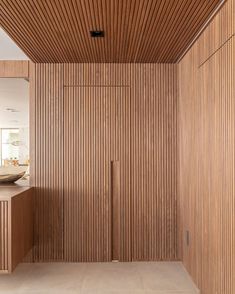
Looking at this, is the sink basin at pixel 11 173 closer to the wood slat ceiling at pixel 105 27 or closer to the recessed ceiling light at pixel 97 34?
the wood slat ceiling at pixel 105 27

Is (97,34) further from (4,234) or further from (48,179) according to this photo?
(4,234)

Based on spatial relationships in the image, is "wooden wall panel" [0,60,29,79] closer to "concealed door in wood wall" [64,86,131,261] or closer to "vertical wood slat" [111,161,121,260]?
"concealed door in wood wall" [64,86,131,261]

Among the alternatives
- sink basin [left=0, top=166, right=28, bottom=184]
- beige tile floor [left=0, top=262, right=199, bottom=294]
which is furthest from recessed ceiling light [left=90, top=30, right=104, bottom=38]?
beige tile floor [left=0, top=262, right=199, bottom=294]

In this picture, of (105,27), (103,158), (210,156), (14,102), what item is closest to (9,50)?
(14,102)

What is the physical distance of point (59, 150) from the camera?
4102mm

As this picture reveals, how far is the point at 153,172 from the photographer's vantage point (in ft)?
13.5

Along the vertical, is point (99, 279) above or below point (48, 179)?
below

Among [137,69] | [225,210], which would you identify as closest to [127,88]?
[137,69]

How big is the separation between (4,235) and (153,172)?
5.64 ft

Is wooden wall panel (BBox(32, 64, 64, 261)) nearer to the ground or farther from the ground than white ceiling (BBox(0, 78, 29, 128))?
nearer to the ground

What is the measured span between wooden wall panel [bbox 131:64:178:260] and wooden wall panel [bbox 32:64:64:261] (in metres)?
0.82

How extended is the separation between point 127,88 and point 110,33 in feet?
3.41

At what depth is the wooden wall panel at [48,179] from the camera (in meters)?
4.09

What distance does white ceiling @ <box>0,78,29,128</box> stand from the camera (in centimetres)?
406
